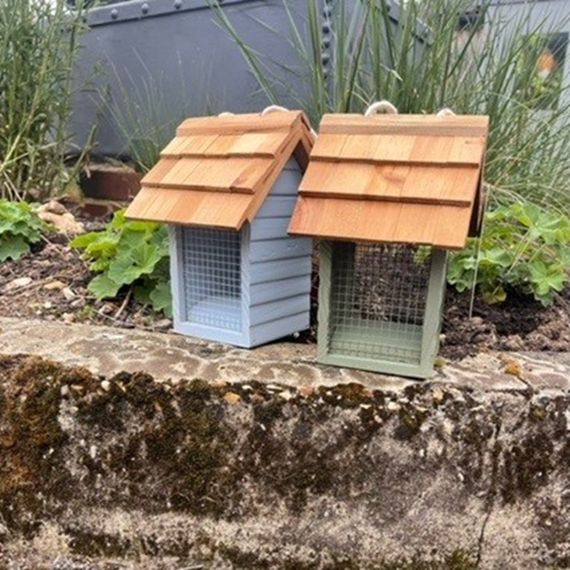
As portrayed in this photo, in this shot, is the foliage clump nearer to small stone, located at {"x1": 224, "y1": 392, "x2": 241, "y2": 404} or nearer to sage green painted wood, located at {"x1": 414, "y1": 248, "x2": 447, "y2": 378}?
sage green painted wood, located at {"x1": 414, "y1": 248, "x2": 447, "y2": 378}

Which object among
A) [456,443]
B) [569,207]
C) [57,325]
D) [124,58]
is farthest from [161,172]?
[124,58]

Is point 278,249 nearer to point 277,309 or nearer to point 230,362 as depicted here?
point 277,309

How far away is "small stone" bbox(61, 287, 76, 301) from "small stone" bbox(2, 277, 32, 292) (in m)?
0.13

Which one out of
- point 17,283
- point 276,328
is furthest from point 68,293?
point 276,328

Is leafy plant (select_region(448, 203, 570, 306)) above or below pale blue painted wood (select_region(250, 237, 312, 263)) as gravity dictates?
below

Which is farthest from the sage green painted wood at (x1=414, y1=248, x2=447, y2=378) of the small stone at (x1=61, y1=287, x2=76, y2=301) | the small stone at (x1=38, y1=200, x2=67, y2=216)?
the small stone at (x1=38, y1=200, x2=67, y2=216)

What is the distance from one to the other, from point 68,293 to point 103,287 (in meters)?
0.13

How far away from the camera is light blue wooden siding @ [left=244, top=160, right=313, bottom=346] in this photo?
103 cm

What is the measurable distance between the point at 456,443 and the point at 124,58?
215 cm

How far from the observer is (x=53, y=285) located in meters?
1.49

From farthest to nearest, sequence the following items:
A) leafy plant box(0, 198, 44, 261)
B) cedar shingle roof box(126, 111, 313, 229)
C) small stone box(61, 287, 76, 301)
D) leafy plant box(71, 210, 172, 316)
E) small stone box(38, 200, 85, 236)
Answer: small stone box(38, 200, 85, 236) < leafy plant box(0, 198, 44, 261) < small stone box(61, 287, 76, 301) < leafy plant box(71, 210, 172, 316) < cedar shingle roof box(126, 111, 313, 229)

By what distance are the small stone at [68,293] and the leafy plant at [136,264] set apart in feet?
0.21

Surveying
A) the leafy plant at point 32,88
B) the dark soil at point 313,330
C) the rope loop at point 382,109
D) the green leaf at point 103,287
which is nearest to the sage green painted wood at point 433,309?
the dark soil at point 313,330

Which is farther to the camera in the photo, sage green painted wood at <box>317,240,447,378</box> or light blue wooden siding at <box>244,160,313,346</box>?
light blue wooden siding at <box>244,160,313,346</box>
